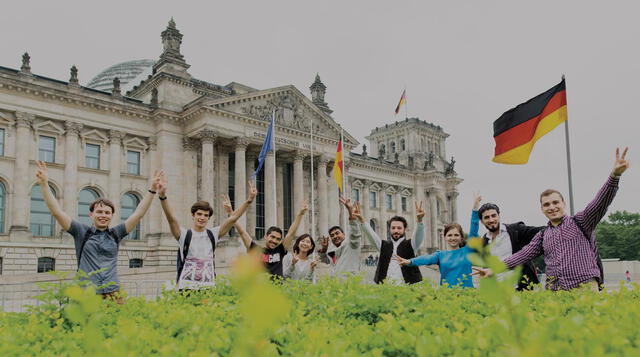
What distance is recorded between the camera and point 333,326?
11.7 ft

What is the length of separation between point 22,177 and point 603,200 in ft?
102

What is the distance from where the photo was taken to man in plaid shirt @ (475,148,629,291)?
588 cm

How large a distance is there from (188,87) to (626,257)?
233ft

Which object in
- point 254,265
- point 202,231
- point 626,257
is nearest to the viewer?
point 254,265

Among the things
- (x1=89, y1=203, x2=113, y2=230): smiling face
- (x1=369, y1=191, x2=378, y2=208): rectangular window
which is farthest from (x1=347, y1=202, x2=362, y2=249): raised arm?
(x1=369, y1=191, x2=378, y2=208): rectangular window

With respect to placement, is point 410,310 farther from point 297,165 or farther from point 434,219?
point 434,219

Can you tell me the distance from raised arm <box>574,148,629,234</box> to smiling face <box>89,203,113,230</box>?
5959 millimetres

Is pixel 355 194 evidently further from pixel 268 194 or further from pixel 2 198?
pixel 2 198

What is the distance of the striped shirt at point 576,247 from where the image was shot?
5.93 m

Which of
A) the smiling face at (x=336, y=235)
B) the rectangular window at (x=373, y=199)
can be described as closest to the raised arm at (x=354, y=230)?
the smiling face at (x=336, y=235)

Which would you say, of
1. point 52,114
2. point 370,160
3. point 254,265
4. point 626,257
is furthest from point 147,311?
point 626,257

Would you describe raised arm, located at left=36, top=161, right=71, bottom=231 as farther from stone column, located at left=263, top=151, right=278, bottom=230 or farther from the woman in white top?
stone column, located at left=263, top=151, right=278, bottom=230

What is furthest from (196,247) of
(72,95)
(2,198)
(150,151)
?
(150,151)

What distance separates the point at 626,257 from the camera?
74812 mm
